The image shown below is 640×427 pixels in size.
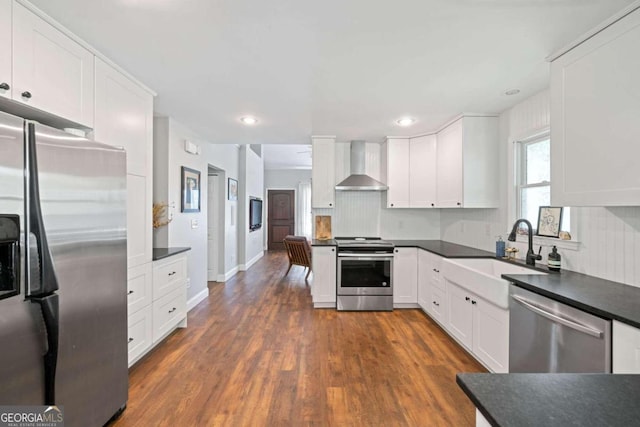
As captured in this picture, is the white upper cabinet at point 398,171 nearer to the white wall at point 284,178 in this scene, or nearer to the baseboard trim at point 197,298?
the baseboard trim at point 197,298

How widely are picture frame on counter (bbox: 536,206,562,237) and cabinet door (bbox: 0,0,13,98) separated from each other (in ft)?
11.9

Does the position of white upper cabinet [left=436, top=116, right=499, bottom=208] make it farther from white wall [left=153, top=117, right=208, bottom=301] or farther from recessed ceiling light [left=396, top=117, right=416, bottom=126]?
white wall [left=153, top=117, right=208, bottom=301]

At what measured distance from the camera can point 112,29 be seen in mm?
1712

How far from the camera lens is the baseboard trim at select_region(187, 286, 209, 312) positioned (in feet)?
12.5

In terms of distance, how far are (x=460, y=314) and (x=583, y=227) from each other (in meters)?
1.21

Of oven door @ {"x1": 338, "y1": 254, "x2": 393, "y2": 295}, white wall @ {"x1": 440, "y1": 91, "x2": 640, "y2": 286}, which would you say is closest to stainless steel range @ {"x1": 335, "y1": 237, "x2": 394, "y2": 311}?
oven door @ {"x1": 338, "y1": 254, "x2": 393, "y2": 295}

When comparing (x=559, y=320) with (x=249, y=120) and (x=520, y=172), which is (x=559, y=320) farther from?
(x=249, y=120)

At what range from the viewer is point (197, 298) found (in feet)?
13.3

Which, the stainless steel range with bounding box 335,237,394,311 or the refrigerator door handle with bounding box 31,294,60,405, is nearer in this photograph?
the refrigerator door handle with bounding box 31,294,60,405

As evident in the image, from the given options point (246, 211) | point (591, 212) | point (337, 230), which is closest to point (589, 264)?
point (591, 212)

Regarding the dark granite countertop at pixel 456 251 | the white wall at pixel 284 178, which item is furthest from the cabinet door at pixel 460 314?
the white wall at pixel 284 178

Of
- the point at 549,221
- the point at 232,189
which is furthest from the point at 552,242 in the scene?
the point at 232,189

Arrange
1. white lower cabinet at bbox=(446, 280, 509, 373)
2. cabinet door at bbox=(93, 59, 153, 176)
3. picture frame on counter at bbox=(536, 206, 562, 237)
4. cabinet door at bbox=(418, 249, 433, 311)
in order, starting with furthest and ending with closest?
cabinet door at bbox=(418, 249, 433, 311), picture frame on counter at bbox=(536, 206, 562, 237), white lower cabinet at bbox=(446, 280, 509, 373), cabinet door at bbox=(93, 59, 153, 176)

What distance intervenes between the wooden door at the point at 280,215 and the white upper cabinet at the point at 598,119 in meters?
8.12
